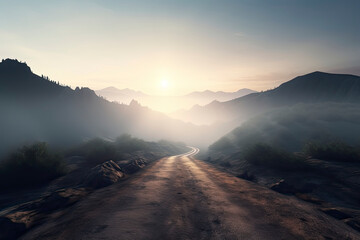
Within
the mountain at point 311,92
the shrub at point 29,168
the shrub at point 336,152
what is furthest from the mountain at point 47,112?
the mountain at point 311,92

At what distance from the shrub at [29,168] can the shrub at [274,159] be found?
69.0 ft

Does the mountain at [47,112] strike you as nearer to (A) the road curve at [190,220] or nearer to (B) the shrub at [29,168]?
(B) the shrub at [29,168]

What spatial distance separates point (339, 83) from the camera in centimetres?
10206

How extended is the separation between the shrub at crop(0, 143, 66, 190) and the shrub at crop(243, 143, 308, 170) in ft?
69.0

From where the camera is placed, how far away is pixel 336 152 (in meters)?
17.5

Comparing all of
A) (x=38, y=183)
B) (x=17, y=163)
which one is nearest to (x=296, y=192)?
(x=38, y=183)

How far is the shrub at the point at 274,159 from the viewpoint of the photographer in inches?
685

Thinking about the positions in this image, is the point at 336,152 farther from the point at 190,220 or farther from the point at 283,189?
the point at 190,220

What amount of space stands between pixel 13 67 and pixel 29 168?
312 feet

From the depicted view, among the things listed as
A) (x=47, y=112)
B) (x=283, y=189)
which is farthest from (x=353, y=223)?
(x=47, y=112)

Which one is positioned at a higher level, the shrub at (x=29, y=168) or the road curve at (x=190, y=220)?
the shrub at (x=29, y=168)

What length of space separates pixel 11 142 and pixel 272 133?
82468mm

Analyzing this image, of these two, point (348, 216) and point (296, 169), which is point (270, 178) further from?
point (348, 216)

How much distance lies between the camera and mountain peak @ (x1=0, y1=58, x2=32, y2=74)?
80.6 meters
